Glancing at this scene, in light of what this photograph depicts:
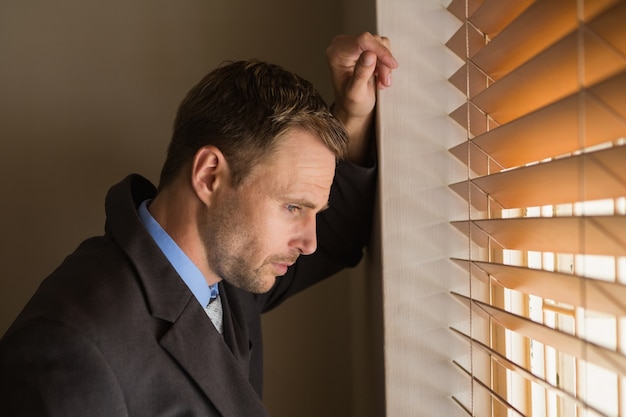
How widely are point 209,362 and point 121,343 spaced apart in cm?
16

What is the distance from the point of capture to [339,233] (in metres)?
1.32

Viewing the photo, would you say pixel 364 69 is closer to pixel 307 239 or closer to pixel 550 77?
pixel 307 239

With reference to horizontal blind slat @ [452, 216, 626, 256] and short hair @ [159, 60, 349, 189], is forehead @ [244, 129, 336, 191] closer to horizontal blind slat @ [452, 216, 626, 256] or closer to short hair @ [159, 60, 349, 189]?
short hair @ [159, 60, 349, 189]

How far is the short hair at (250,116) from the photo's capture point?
1.14 metres

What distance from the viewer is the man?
92cm

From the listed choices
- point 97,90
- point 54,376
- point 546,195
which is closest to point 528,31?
point 546,195

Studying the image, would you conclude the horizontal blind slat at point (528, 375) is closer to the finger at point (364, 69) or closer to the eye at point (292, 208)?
the eye at point (292, 208)

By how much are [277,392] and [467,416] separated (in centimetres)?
64

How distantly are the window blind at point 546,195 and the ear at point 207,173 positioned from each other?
406mm

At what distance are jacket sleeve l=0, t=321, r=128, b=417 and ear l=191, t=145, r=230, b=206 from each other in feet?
1.12

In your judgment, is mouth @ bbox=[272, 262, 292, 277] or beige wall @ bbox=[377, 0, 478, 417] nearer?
beige wall @ bbox=[377, 0, 478, 417]

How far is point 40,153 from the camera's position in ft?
5.11

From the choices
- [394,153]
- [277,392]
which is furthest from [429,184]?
[277,392]

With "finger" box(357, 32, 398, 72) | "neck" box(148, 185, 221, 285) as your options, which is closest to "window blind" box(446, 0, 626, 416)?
"finger" box(357, 32, 398, 72)
